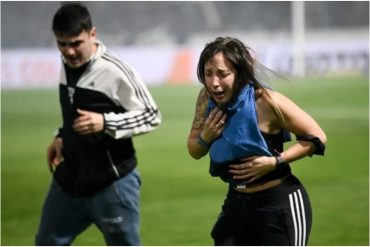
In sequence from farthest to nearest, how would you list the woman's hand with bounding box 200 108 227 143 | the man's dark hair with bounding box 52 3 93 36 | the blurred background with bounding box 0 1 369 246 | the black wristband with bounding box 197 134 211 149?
the blurred background with bounding box 0 1 369 246 → the man's dark hair with bounding box 52 3 93 36 → the black wristband with bounding box 197 134 211 149 → the woman's hand with bounding box 200 108 227 143

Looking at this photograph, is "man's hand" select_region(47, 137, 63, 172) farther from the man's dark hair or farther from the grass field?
the grass field

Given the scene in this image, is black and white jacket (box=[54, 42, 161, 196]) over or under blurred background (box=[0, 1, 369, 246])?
over

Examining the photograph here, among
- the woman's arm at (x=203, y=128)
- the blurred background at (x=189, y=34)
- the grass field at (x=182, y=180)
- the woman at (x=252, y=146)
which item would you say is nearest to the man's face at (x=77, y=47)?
the woman's arm at (x=203, y=128)

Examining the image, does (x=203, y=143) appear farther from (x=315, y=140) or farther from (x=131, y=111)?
(x=131, y=111)

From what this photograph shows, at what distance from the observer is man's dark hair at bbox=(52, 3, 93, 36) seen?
6094 millimetres

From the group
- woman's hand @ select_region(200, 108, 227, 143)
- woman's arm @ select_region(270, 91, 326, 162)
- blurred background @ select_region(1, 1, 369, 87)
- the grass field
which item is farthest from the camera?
blurred background @ select_region(1, 1, 369, 87)

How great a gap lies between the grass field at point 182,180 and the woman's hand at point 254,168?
3968 mm

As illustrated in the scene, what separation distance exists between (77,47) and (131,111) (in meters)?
0.60

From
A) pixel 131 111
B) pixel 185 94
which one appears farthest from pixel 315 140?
pixel 185 94

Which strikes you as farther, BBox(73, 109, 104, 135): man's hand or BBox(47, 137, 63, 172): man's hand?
BBox(47, 137, 63, 172): man's hand

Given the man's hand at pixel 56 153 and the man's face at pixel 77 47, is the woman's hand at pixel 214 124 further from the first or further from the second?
the man's hand at pixel 56 153

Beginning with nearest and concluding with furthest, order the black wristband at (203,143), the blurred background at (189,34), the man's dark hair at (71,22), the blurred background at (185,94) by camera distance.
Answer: the black wristband at (203,143) → the man's dark hair at (71,22) → the blurred background at (185,94) → the blurred background at (189,34)

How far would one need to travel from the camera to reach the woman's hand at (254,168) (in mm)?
4852

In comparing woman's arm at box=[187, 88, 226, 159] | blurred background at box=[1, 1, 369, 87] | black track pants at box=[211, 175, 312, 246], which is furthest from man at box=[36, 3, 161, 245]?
blurred background at box=[1, 1, 369, 87]
